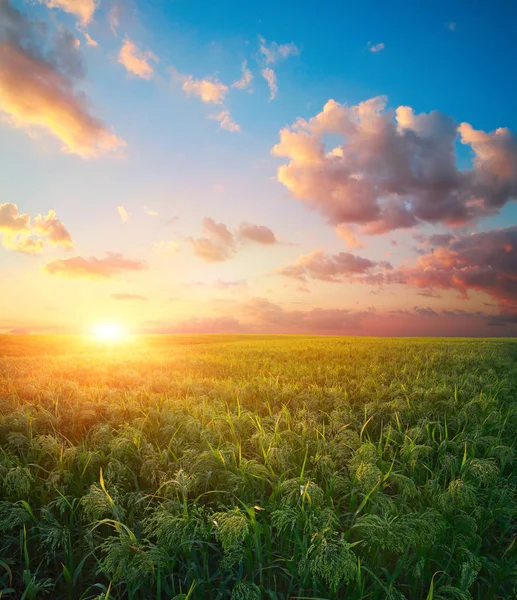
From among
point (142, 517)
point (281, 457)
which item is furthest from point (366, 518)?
point (142, 517)

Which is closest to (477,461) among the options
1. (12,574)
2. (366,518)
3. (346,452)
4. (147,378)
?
(346,452)

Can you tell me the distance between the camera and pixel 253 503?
4.44 meters

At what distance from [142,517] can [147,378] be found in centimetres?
695

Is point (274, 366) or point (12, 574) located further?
point (274, 366)

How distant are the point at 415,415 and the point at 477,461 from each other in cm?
301

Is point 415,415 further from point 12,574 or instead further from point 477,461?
point 12,574

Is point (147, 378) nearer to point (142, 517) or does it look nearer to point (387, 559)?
point (142, 517)

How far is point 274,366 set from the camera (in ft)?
43.2

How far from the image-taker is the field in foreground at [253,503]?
3383mm

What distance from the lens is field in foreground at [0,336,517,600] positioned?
338 cm

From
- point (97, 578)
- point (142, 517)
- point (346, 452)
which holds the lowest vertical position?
point (97, 578)

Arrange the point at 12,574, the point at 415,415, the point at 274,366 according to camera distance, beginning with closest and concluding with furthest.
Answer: the point at 12,574
the point at 415,415
the point at 274,366

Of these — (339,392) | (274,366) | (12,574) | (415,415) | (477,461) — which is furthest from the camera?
(274,366)

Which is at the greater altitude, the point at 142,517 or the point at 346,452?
the point at 346,452
